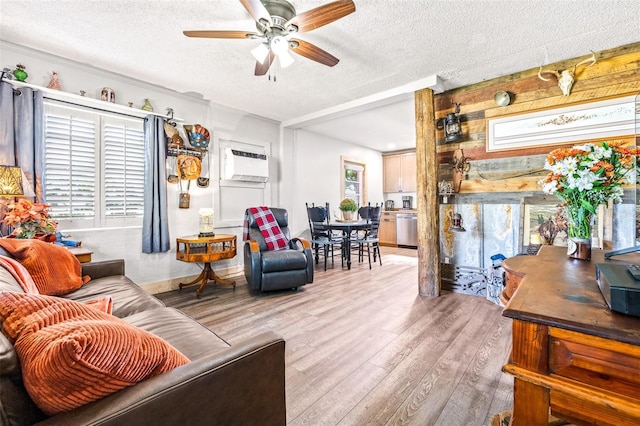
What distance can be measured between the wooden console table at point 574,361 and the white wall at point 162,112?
379 centimetres

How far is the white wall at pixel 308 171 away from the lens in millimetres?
5205

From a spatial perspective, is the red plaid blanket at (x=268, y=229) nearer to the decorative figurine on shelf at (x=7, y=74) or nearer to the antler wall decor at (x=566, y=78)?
the decorative figurine on shelf at (x=7, y=74)

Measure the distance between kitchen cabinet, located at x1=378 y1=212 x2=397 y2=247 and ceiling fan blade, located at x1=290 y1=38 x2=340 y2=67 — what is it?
5.24m

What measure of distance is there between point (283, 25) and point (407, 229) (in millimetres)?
5580

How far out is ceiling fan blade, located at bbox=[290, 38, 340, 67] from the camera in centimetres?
222

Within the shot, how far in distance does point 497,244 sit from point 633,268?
2.75m

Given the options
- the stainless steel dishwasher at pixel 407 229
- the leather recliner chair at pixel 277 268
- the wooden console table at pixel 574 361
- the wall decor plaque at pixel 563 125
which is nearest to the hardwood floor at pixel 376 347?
the leather recliner chair at pixel 277 268

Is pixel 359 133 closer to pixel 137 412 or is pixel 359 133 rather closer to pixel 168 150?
pixel 168 150

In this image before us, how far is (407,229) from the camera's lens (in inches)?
270

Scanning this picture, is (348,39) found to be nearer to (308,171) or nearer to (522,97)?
(522,97)

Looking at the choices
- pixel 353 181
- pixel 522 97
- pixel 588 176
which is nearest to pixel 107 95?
pixel 588 176

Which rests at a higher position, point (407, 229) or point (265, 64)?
point (265, 64)

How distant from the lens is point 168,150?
12.0 feet

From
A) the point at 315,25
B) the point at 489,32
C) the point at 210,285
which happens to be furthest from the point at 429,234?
the point at 210,285
